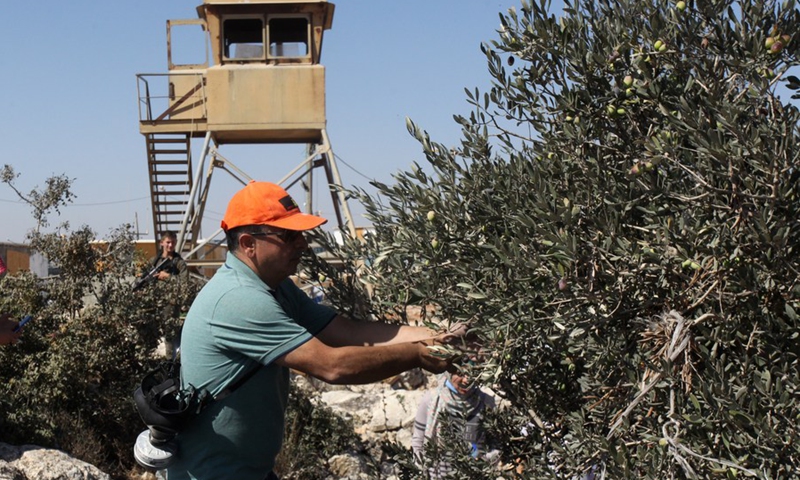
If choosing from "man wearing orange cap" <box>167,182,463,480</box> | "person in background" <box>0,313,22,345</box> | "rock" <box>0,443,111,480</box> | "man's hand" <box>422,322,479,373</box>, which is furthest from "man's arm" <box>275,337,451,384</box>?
"rock" <box>0,443,111,480</box>

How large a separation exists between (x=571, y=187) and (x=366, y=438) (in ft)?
33.1

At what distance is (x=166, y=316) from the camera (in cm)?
1064

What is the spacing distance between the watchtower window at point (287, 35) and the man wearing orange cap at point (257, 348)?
17934 mm

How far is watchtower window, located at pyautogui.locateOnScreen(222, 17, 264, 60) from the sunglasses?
18.1 m

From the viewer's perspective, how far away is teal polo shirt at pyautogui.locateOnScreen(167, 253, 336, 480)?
401 centimetres

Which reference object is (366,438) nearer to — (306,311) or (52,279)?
(52,279)

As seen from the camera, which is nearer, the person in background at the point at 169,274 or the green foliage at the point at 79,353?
the green foliage at the point at 79,353

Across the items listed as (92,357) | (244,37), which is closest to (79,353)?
(92,357)

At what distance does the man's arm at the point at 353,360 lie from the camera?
3955 millimetres

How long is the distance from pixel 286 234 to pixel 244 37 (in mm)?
18614

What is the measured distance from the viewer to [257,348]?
4.00m

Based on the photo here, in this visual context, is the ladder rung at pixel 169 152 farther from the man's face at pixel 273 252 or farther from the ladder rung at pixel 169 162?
the man's face at pixel 273 252

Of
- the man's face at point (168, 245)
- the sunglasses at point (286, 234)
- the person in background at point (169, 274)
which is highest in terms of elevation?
the sunglasses at point (286, 234)

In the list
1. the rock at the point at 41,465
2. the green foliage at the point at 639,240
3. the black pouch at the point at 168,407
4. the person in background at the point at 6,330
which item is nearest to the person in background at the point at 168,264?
the rock at the point at 41,465
